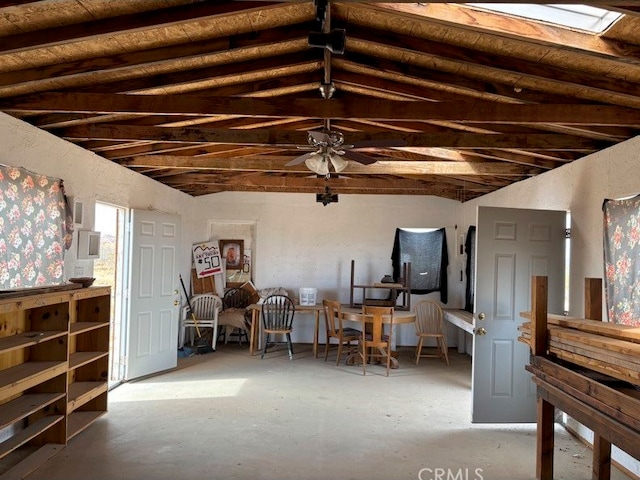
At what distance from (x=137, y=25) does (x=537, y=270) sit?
377cm

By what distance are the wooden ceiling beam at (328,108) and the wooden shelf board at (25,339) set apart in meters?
1.54

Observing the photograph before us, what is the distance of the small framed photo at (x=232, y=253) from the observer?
780 cm

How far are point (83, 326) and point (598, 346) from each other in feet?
12.6

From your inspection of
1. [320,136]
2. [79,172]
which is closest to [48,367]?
[79,172]

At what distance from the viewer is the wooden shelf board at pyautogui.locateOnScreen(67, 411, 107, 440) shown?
371 cm

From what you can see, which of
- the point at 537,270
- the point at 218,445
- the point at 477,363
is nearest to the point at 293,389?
the point at 218,445

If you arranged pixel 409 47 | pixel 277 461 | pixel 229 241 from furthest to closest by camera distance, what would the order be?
pixel 229 241 < pixel 277 461 < pixel 409 47

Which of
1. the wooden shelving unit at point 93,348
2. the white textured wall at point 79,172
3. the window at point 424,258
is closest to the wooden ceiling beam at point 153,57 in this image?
the white textured wall at point 79,172

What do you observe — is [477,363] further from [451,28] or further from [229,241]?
[229,241]

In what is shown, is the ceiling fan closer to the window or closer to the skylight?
the skylight

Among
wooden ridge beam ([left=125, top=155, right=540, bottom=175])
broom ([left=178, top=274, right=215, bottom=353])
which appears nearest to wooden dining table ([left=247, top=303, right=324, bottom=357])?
broom ([left=178, top=274, right=215, bottom=353])

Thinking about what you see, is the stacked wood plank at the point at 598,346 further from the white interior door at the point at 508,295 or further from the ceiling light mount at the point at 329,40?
the ceiling light mount at the point at 329,40

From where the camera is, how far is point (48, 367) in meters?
3.38

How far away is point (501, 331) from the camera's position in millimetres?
4238
